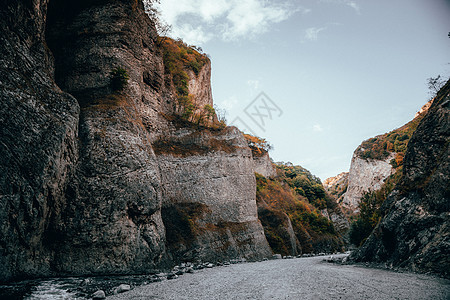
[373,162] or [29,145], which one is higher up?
[373,162]

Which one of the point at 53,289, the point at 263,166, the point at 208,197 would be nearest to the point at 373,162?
the point at 263,166

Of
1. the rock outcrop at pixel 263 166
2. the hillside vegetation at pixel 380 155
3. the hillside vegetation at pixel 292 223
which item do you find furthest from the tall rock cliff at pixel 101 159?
the rock outcrop at pixel 263 166

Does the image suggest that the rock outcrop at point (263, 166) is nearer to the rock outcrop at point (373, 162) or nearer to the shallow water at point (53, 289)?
the rock outcrop at point (373, 162)

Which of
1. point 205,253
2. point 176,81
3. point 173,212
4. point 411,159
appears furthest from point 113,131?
point 411,159

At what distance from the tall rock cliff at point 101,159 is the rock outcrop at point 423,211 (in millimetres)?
13387

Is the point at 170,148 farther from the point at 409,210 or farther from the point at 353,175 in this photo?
the point at 353,175

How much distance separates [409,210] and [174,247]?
16.0 metres

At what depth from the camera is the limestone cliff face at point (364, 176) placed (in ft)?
226

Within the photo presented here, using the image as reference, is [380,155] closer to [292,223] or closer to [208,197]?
[292,223]

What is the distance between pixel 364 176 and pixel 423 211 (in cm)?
7438

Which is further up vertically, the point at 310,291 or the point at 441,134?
the point at 441,134

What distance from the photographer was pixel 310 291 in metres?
6.72

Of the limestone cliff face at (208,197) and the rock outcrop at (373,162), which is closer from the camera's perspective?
the limestone cliff face at (208,197)

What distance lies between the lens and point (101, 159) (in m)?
13.3
